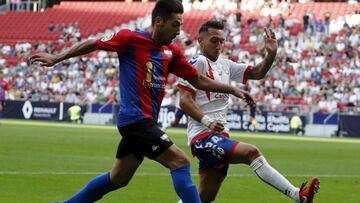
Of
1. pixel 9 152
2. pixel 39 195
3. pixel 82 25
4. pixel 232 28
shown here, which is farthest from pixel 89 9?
pixel 39 195

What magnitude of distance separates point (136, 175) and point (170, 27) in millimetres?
7880

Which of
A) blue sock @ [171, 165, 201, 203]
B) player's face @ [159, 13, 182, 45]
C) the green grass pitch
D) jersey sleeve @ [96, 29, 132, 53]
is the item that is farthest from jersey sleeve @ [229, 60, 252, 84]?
the green grass pitch

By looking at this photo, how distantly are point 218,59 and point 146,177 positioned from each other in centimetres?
609

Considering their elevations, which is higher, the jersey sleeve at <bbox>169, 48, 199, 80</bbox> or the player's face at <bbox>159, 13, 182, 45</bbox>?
the player's face at <bbox>159, 13, 182, 45</bbox>

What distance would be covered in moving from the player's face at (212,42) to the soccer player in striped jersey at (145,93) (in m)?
1.22

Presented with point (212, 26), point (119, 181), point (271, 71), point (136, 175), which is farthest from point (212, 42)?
point (271, 71)

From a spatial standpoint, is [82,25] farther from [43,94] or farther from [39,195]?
[39,195]

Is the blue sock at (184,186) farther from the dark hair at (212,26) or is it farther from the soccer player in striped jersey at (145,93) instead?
the dark hair at (212,26)

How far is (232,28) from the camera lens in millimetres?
51438

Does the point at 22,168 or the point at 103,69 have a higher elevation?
the point at 22,168

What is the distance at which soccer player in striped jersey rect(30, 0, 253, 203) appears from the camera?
8.53 meters

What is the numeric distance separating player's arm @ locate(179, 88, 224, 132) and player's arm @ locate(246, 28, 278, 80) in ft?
3.20

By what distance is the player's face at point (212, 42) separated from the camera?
996cm

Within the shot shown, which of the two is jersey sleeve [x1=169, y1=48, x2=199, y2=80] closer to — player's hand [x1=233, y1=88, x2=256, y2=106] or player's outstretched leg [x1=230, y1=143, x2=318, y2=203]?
player's hand [x1=233, y1=88, x2=256, y2=106]
